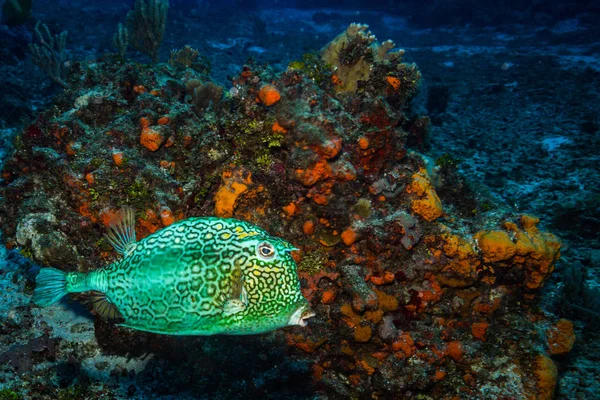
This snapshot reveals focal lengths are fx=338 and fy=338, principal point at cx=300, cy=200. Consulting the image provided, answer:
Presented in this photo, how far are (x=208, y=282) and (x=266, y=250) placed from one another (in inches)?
15.9

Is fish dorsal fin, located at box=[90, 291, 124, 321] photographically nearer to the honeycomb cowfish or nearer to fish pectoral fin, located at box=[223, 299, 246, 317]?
the honeycomb cowfish

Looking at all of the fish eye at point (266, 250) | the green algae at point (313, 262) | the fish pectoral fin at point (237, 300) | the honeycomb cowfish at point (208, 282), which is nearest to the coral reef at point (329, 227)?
the green algae at point (313, 262)

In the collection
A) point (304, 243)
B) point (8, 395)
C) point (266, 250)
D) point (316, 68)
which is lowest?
point (8, 395)

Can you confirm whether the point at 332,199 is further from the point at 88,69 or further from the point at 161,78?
the point at 88,69

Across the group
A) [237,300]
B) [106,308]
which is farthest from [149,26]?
[237,300]

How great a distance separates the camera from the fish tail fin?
2399 millimetres

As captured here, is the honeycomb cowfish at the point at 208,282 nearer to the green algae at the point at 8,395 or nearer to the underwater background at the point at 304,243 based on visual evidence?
the underwater background at the point at 304,243

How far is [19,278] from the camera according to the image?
210 inches

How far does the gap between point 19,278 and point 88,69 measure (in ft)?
11.3

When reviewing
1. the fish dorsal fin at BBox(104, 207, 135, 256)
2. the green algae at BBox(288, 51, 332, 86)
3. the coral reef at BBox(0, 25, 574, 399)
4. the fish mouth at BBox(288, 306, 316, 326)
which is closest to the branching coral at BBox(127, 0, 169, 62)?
the coral reef at BBox(0, 25, 574, 399)

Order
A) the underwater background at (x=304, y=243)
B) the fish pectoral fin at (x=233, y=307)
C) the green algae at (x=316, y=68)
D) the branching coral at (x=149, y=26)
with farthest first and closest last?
the branching coral at (x=149, y=26)
the green algae at (x=316, y=68)
the underwater background at (x=304, y=243)
the fish pectoral fin at (x=233, y=307)

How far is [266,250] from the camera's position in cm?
217

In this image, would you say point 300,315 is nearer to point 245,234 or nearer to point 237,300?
point 237,300

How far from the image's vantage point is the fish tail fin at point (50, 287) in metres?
2.40
